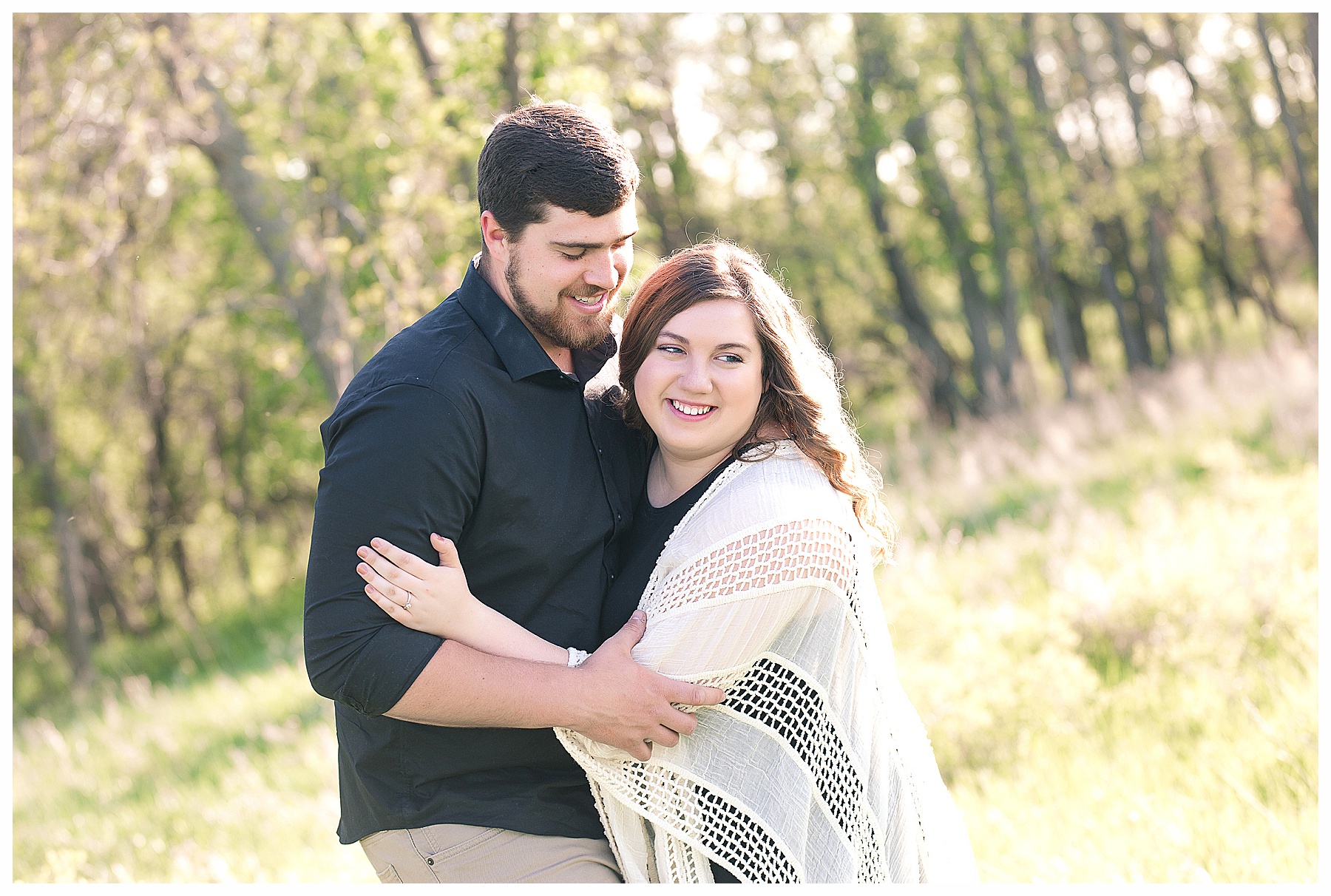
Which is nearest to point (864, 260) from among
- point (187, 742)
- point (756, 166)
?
point (756, 166)

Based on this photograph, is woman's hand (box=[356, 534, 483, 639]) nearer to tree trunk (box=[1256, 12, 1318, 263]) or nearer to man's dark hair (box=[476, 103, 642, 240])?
man's dark hair (box=[476, 103, 642, 240])

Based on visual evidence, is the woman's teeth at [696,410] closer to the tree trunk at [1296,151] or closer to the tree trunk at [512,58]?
the tree trunk at [512,58]

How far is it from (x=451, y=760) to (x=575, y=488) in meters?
0.74

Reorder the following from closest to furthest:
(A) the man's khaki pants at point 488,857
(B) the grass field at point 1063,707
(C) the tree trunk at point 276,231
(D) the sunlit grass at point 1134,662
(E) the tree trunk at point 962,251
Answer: (A) the man's khaki pants at point 488,857 → (D) the sunlit grass at point 1134,662 → (B) the grass field at point 1063,707 → (C) the tree trunk at point 276,231 → (E) the tree trunk at point 962,251

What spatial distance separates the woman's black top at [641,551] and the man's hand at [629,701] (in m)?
0.22

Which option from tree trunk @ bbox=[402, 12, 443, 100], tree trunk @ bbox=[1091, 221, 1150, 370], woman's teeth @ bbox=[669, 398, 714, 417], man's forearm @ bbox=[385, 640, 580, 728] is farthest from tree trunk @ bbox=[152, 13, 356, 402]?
tree trunk @ bbox=[1091, 221, 1150, 370]

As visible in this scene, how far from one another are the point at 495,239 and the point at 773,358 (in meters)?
0.84

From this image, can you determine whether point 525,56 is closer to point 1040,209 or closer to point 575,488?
point 575,488

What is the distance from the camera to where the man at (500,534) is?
89.4 inches

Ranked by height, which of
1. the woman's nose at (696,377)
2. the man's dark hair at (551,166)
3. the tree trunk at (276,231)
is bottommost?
the woman's nose at (696,377)

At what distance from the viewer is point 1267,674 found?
479cm

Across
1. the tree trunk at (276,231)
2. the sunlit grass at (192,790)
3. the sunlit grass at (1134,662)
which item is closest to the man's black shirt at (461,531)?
the sunlit grass at (1134,662)

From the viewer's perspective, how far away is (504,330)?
2625 mm

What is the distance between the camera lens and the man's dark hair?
2609 mm
